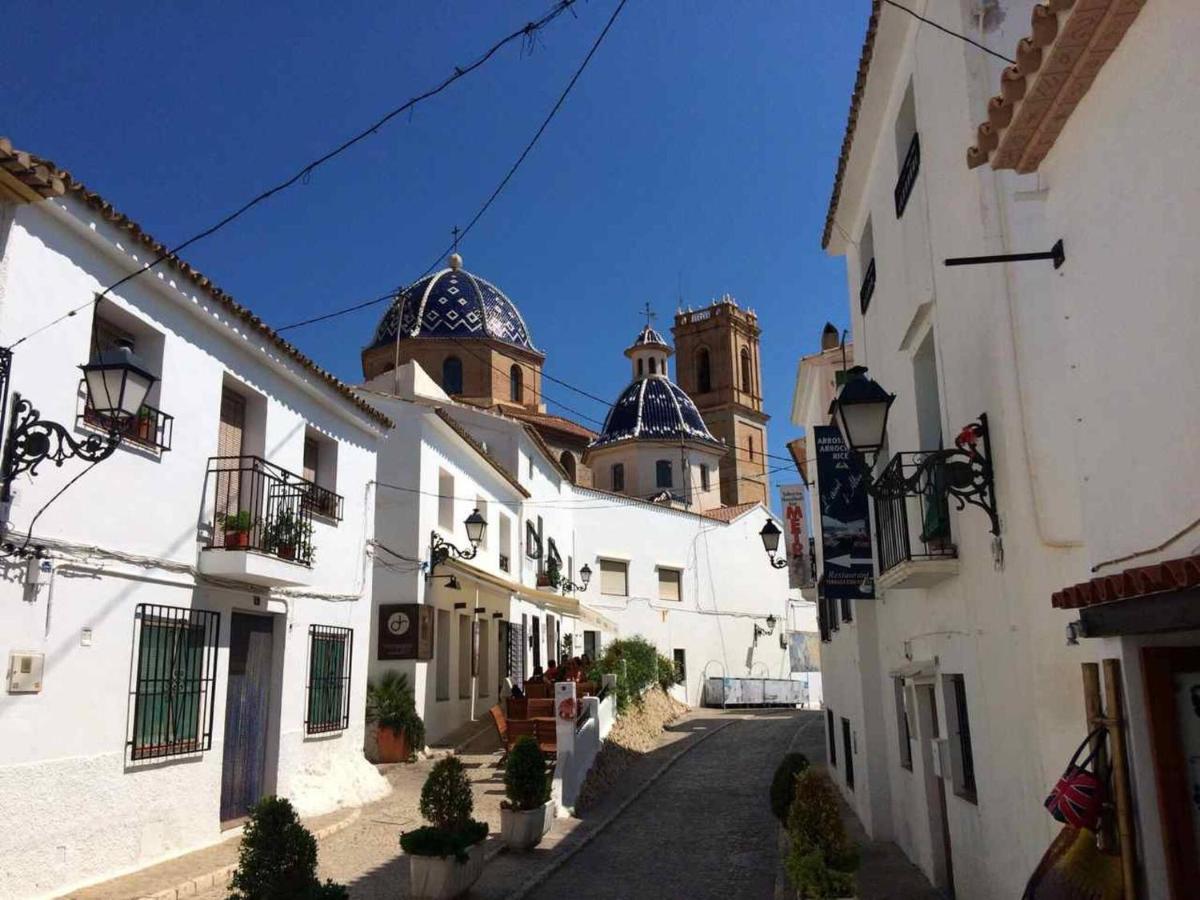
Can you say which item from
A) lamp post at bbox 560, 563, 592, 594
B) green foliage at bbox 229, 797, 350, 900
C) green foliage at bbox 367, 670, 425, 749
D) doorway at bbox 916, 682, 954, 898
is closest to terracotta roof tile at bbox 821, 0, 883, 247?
doorway at bbox 916, 682, 954, 898

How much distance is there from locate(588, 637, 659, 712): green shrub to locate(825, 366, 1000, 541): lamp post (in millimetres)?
14092

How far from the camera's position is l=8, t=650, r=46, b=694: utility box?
7.71 m

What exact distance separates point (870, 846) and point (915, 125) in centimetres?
740

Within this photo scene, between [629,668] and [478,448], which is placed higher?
[478,448]

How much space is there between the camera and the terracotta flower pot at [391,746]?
1622 centimetres

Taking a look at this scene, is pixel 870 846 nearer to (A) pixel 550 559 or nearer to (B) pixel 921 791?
(B) pixel 921 791

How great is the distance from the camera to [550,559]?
2834 cm

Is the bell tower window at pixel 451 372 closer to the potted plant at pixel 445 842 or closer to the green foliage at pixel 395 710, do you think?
the green foliage at pixel 395 710

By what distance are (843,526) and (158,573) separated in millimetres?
7131

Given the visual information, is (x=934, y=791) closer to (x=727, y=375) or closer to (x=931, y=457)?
(x=931, y=457)

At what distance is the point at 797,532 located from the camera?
60.4 ft

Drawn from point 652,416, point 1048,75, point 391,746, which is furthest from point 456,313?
point 1048,75

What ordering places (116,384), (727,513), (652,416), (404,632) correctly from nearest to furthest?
(116,384)
(404,632)
(727,513)
(652,416)

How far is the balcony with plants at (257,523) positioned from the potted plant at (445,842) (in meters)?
2.97
